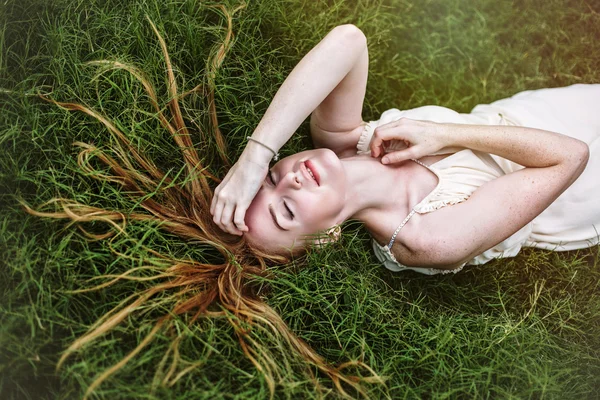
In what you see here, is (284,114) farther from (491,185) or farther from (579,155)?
(579,155)

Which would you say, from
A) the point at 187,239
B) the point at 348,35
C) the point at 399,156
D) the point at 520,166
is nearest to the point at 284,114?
the point at 348,35

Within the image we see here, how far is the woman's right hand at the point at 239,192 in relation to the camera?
7.31 feet

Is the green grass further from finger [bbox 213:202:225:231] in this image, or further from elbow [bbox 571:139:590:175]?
elbow [bbox 571:139:590:175]

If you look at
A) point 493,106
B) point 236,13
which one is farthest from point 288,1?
point 493,106

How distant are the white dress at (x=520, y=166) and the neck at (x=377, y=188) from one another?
0.40 feet

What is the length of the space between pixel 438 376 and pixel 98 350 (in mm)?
1350

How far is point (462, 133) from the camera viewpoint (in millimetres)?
2426

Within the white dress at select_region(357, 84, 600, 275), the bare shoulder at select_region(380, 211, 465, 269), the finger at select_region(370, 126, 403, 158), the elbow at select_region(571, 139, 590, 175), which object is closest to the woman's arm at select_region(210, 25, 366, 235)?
the finger at select_region(370, 126, 403, 158)

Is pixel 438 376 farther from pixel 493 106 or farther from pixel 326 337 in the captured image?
pixel 493 106

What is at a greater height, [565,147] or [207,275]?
[565,147]

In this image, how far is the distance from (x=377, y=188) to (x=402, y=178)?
0.14 metres

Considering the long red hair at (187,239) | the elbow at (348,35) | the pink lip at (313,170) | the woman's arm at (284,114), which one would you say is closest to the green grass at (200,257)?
the long red hair at (187,239)

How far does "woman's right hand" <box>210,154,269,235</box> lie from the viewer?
223 cm

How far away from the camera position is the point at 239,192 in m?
2.24
